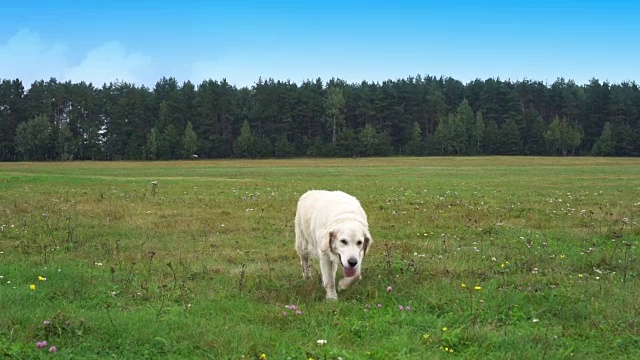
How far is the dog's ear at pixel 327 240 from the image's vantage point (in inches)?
322

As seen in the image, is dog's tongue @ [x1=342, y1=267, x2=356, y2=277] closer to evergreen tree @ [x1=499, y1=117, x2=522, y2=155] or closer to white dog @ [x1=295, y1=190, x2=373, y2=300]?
white dog @ [x1=295, y1=190, x2=373, y2=300]

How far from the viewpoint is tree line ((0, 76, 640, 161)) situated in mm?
117938

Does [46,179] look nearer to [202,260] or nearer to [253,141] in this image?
[202,260]

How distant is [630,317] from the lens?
6805 millimetres

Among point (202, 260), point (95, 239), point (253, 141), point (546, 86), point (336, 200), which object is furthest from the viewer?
point (546, 86)

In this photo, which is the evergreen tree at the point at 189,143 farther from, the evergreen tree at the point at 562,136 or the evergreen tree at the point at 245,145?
the evergreen tree at the point at 562,136

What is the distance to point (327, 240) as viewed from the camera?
819 centimetres

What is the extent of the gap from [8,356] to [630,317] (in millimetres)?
7423

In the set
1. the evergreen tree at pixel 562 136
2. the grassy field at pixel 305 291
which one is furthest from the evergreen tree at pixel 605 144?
the grassy field at pixel 305 291

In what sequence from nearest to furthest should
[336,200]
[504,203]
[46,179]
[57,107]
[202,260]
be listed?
[336,200] → [202,260] → [504,203] → [46,179] → [57,107]

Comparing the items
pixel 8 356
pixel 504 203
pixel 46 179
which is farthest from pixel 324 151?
pixel 8 356

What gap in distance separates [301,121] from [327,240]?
398 feet

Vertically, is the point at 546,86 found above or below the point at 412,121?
above

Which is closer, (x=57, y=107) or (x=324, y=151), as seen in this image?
Result: (x=324, y=151)
